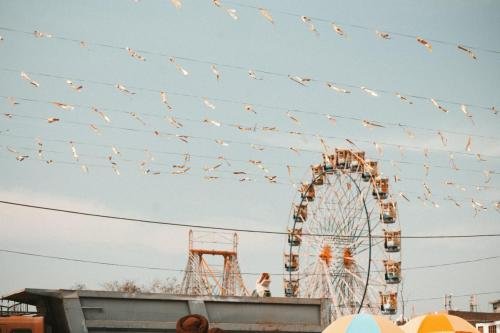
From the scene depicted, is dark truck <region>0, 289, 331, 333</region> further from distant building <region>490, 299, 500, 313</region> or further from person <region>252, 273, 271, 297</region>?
distant building <region>490, 299, 500, 313</region>

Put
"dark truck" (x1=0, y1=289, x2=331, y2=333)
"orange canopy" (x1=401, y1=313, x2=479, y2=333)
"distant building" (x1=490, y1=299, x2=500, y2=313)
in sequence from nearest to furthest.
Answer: "dark truck" (x1=0, y1=289, x2=331, y2=333) → "orange canopy" (x1=401, y1=313, x2=479, y2=333) → "distant building" (x1=490, y1=299, x2=500, y2=313)

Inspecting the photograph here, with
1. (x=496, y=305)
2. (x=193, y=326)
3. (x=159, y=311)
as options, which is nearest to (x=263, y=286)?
(x=159, y=311)

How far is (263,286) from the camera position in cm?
1216

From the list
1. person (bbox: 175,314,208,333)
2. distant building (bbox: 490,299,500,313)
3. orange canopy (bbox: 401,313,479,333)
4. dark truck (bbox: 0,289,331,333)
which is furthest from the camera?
distant building (bbox: 490,299,500,313)

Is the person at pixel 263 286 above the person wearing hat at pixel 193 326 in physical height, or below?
above

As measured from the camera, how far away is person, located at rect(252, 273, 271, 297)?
476 inches

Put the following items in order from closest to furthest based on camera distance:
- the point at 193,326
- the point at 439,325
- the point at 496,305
Answer: the point at 193,326, the point at 439,325, the point at 496,305

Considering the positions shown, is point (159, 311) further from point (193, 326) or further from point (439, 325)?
point (193, 326)

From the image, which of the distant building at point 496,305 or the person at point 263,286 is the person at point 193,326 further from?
the distant building at point 496,305

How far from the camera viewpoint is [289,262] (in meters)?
34.1

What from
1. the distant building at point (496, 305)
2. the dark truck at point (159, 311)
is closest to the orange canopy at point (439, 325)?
the dark truck at point (159, 311)

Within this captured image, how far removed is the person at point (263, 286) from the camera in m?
12.1

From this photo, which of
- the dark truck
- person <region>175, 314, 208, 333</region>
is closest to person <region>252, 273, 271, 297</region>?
the dark truck

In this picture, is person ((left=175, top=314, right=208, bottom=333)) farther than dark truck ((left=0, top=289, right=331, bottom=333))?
No
